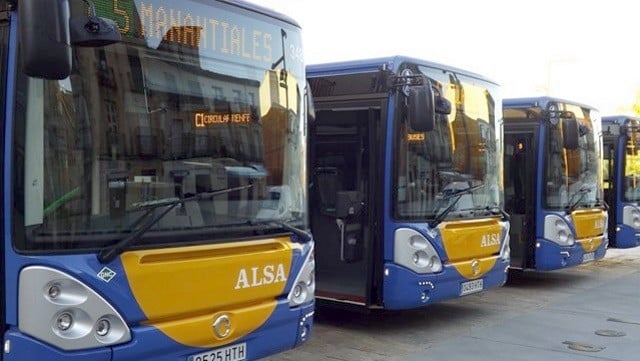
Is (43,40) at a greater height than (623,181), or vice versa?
(43,40)

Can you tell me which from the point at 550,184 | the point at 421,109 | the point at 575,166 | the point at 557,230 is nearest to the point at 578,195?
the point at 575,166

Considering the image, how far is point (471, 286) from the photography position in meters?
7.58

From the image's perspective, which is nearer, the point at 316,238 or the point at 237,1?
the point at 237,1

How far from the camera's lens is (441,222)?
7.18m

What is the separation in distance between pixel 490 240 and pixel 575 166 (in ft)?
10.2

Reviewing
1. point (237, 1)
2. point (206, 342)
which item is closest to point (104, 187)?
point (206, 342)

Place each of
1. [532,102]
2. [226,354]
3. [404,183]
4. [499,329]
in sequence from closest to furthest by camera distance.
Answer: [226,354] → [404,183] → [499,329] → [532,102]

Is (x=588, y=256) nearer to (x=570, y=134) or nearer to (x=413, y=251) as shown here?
(x=570, y=134)

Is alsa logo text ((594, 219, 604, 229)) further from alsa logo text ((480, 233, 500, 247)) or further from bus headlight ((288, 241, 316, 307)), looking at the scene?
bus headlight ((288, 241, 316, 307))

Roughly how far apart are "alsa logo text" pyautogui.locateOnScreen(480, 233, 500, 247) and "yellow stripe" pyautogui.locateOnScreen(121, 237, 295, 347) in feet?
11.5

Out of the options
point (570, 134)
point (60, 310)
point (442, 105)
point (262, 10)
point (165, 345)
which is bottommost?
point (165, 345)

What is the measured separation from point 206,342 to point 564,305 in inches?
248

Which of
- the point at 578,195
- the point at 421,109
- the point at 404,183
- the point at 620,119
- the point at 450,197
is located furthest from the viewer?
the point at 620,119

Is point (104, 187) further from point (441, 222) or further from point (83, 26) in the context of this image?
point (441, 222)
